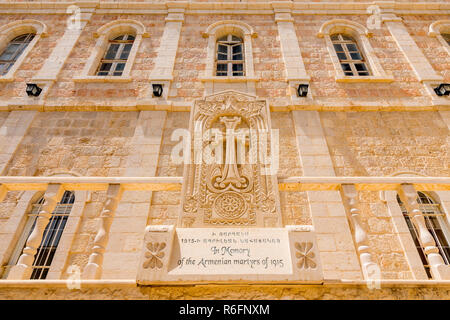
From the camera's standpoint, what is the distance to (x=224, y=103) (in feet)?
14.0

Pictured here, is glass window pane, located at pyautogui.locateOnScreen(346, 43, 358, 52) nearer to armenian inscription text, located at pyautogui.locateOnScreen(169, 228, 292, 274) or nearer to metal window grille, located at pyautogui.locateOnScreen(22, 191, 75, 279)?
armenian inscription text, located at pyautogui.locateOnScreen(169, 228, 292, 274)

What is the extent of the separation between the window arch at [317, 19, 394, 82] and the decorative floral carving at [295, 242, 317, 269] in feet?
18.1

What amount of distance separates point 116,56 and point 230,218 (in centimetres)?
670


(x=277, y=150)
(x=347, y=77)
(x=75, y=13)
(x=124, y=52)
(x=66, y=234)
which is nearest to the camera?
(x=66, y=234)

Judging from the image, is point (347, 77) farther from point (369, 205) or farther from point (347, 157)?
point (369, 205)

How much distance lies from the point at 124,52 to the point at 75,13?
241cm

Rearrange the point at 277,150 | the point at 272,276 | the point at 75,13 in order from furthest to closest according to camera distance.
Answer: the point at 75,13, the point at 277,150, the point at 272,276

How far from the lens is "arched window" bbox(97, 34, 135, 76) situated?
24.2ft

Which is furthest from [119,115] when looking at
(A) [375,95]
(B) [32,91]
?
(A) [375,95]

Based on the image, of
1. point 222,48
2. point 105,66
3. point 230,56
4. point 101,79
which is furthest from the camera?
point 222,48

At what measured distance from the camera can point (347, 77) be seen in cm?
677

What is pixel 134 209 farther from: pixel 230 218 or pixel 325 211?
pixel 325 211

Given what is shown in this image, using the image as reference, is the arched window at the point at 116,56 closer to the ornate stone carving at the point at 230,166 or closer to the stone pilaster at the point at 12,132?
the stone pilaster at the point at 12,132

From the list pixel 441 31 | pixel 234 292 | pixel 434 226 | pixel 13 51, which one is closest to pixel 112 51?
pixel 13 51
